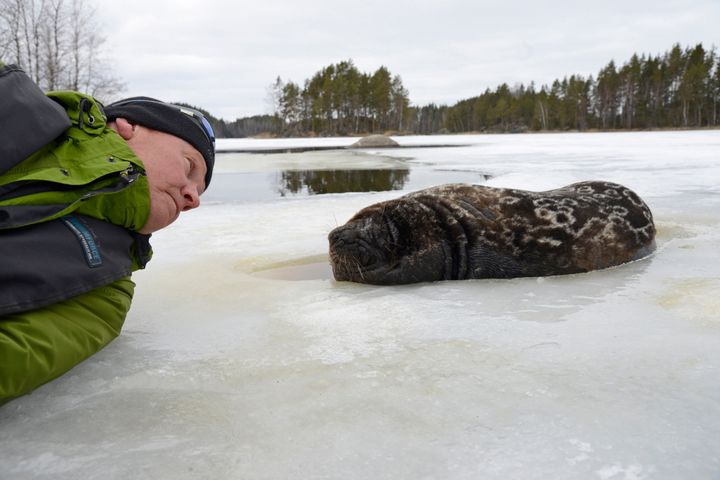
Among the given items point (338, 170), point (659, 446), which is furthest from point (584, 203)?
point (338, 170)

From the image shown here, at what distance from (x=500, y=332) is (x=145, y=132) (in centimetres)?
192

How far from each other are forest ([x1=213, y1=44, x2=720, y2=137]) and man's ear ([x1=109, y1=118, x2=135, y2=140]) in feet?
268

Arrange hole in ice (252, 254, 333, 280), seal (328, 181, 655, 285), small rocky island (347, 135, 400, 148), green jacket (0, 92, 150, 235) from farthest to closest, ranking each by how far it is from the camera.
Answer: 1. small rocky island (347, 135, 400, 148)
2. hole in ice (252, 254, 333, 280)
3. seal (328, 181, 655, 285)
4. green jacket (0, 92, 150, 235)

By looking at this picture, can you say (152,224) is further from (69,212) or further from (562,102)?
(562,102)

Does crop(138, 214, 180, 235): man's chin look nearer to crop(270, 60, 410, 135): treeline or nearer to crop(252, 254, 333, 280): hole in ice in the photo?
crop(252, 254, 333, 280): hole in ice

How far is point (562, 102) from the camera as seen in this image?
8625 centimetres

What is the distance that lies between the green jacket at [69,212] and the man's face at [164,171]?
0.30 feet

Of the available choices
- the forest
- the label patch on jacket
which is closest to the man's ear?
the label patch on jacket

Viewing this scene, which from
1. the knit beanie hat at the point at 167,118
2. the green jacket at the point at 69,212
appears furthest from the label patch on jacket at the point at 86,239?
the knit beanie hat at the point at 167,118

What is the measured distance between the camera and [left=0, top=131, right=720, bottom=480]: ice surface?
59.2 inches

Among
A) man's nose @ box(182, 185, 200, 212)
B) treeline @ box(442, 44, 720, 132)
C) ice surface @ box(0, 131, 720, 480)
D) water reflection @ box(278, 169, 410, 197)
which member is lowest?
ice surface @ box(0, 131, 720, 480)

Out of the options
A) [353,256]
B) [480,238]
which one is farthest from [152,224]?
[480,238]

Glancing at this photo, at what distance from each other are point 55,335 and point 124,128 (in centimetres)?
101

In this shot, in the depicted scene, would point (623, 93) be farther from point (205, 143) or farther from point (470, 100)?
point (205, 143)
